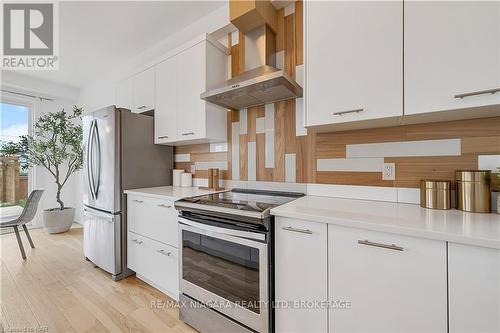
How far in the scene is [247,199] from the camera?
1.72 metres

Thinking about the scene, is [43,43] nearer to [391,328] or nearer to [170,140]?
[170,140]

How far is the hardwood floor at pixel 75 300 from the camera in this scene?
1.60 m

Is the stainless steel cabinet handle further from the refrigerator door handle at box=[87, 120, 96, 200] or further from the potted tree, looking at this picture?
the potted tree

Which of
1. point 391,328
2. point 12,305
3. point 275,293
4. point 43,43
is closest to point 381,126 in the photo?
point 391,328

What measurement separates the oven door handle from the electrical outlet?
3.08 ft

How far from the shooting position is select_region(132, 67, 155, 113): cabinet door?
254 cm

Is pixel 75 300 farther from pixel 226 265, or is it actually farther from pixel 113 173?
pixel 226 265

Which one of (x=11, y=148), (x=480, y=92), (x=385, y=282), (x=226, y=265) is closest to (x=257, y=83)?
(x=480, y=92)

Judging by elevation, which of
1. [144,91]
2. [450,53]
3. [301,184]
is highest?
[144,91]

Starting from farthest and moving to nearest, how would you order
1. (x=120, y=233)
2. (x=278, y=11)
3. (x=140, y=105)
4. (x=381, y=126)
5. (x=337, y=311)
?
(x=140, y=105)
(x=120, y=233)
(x=278, y=11)
(x=381, y=126)
(x=337, y=311)

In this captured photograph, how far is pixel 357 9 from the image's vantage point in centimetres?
123

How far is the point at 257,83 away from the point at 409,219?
121cm

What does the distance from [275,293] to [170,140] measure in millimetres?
1806

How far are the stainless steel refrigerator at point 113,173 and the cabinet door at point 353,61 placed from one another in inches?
74.7
